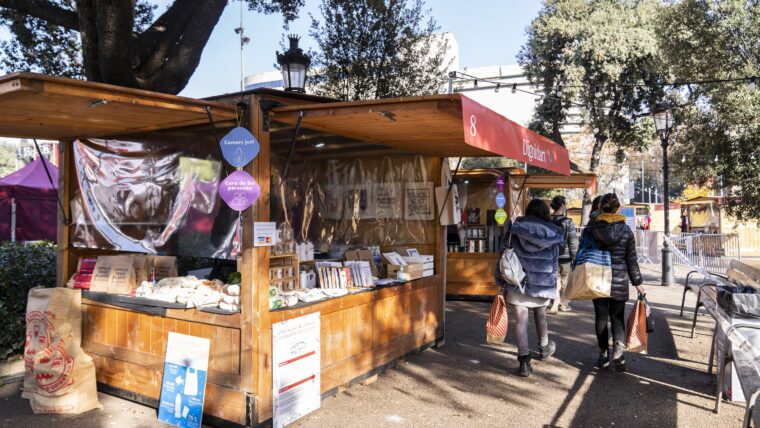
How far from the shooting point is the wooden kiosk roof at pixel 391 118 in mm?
4000

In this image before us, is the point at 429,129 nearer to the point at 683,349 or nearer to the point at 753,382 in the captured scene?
the point at 753,382

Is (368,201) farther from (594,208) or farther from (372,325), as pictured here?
(594,208)

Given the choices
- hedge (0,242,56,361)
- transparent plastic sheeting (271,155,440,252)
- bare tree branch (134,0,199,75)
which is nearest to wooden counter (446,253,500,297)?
transparent plastic sheeting (271,155,440,252)

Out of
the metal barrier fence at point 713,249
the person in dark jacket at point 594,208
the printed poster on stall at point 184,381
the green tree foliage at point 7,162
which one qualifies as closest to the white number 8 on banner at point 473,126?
the printed poster on stall at point 184,381

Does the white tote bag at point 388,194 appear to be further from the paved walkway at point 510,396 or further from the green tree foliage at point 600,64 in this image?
the green tree foliage at point 600,64

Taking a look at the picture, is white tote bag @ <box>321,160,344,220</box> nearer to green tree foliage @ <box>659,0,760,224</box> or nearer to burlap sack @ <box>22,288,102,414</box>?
burlap sack @ <box>22,288,102,414</box>

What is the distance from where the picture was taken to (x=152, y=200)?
204 inches

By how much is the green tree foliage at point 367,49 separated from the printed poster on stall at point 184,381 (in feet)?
26.3

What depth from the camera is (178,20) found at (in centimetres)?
838

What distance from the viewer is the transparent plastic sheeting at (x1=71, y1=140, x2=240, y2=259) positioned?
4.69 m

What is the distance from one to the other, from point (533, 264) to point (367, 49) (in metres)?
7.70

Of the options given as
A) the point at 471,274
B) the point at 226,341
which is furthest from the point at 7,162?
the point at 226,341

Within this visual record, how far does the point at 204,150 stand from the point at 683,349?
6.16 meters

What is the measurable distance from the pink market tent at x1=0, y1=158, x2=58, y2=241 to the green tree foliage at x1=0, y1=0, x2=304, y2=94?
2968 millimetres
